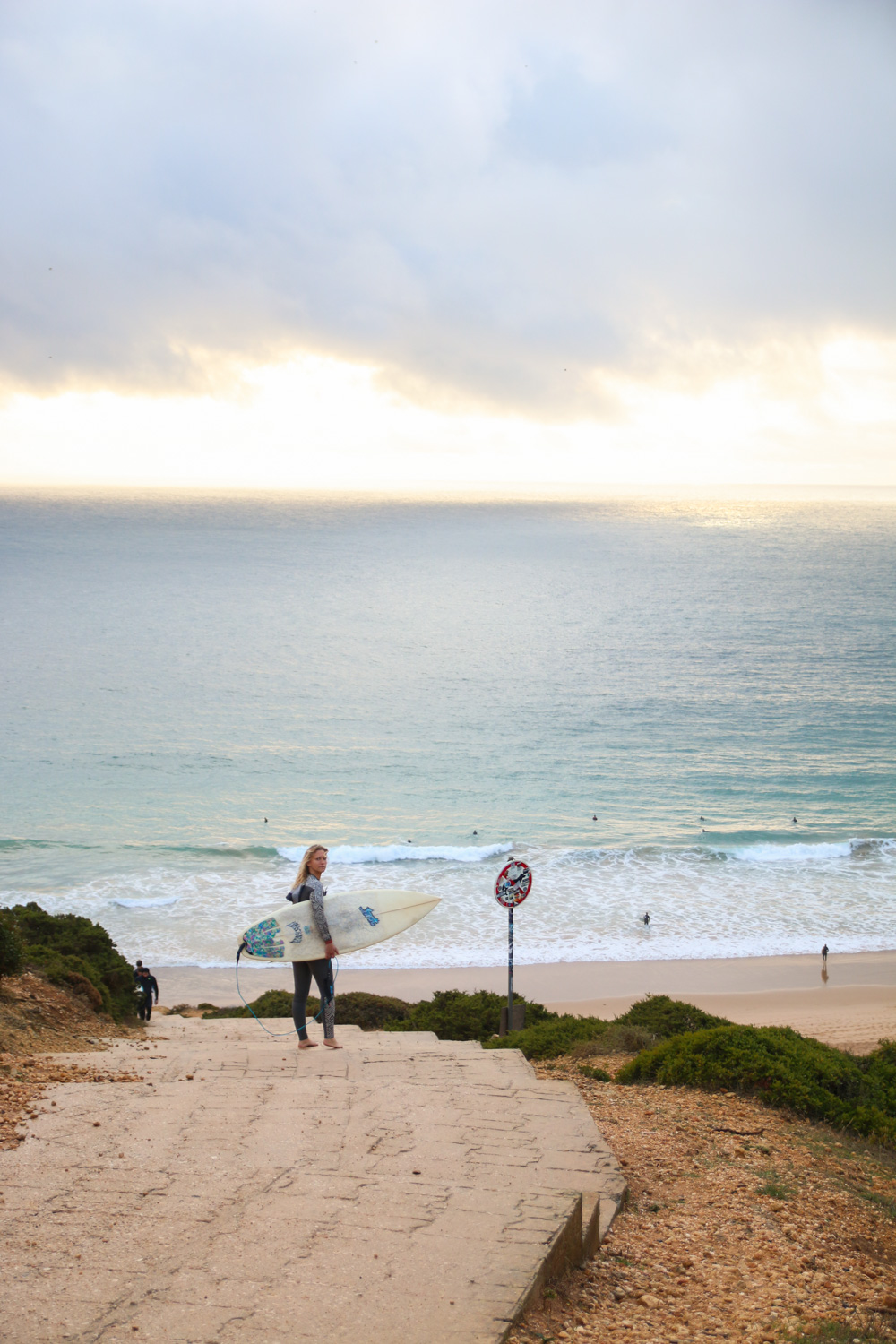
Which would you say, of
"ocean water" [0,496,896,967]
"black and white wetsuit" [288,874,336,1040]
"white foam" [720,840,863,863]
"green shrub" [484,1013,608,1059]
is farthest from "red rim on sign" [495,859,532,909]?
"white foam" [720,840,863,863]

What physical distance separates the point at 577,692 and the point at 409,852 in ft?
80.8

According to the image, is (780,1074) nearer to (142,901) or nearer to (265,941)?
(265,941)

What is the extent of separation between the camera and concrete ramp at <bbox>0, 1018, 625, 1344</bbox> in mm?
3406

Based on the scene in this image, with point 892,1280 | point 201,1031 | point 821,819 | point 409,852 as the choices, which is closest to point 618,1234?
point 892,1280

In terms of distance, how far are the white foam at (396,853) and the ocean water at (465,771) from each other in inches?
4.3

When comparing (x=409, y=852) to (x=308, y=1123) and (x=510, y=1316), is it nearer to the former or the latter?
(x=308, y=1123)

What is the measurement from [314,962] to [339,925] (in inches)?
24.5

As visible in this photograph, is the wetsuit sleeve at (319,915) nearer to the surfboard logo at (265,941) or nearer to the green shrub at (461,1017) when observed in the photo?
the surfboard logo at (265,941)

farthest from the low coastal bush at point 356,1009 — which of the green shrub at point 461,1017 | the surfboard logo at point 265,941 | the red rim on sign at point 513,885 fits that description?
the surfboard logo at point 265,941

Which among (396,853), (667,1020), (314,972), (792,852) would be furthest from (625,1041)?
(792,852)

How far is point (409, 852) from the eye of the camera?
28.9 metres

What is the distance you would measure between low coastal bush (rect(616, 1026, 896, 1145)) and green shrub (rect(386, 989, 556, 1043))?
3.55m

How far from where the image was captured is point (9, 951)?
31.3ft

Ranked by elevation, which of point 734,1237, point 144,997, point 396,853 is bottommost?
point 396,853
